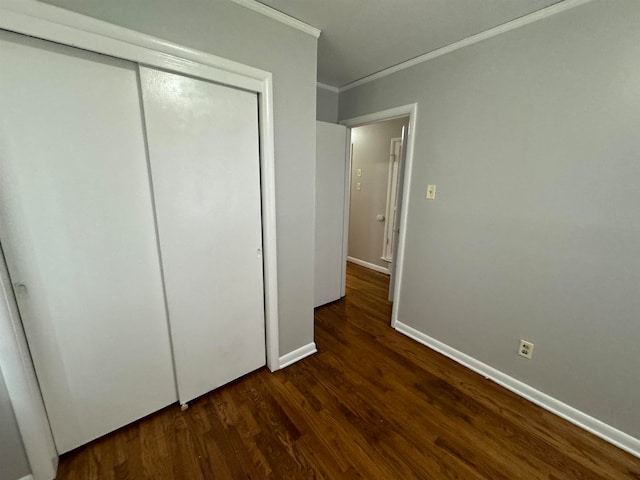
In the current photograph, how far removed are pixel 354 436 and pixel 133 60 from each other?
2228 mm

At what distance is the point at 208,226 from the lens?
147 centimetres

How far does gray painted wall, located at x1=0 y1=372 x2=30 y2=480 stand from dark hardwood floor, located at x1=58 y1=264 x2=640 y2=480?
0.18 m

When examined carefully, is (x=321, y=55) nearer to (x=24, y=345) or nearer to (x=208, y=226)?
(x=208, y=226)

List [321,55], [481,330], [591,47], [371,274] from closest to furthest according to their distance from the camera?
[591,47]
[481,330]
[321,55]
[371,274]

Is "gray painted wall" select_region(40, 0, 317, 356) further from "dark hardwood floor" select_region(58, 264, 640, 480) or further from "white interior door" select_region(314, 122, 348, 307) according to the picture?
"white interior door" select_region(314, 122, 348, 307)

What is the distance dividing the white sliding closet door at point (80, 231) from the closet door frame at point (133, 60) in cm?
8

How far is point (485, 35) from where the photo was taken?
65.2 inches

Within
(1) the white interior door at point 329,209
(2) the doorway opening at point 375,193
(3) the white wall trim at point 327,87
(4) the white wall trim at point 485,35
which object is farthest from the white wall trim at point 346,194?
(2) the doorway opening at point 375,193

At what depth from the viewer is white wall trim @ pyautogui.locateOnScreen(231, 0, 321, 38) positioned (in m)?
1.37

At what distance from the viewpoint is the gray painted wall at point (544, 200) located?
4.29 ft

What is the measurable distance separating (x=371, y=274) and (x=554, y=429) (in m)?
2.66

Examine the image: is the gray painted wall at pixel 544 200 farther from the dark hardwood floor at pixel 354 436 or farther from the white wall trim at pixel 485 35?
the dark hardwood floor at pixel 354 436

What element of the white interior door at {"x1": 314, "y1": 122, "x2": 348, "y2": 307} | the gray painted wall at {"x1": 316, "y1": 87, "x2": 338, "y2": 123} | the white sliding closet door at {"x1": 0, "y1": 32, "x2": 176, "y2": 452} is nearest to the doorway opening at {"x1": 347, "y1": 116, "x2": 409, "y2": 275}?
the gray painted wall at {"x1": 316, "y1": 87, "x2": 338, "y2": 123}

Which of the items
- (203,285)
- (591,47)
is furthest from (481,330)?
(203,285)
